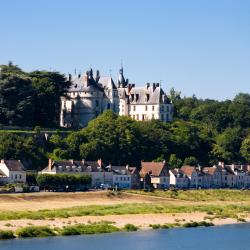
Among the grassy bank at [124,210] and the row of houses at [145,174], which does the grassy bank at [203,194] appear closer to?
the row of houses at [145,174]

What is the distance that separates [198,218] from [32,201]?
14.0 meters

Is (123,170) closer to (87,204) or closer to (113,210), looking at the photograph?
(87,204)

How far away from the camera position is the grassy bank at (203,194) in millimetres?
88688

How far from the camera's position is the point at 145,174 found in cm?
9538

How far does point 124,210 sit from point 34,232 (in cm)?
1616

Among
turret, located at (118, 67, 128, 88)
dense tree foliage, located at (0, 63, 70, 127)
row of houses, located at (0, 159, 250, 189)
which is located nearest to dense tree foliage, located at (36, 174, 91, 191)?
row of houses, located at (0, 159, 250, 189)

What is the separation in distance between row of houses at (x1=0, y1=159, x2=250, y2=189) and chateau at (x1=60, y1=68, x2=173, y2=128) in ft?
43.3

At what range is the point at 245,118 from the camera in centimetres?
13200

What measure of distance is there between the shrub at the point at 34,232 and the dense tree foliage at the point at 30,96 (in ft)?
142

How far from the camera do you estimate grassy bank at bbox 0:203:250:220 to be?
220 feet

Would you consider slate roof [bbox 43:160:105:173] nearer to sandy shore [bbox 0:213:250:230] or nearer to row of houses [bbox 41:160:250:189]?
row of houses [bbox 41:160:250:189]

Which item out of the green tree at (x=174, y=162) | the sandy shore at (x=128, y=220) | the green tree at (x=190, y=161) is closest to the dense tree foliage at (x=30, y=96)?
the green tree at (x=174, y=162)

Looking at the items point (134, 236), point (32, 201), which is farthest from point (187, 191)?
point (134, 236)

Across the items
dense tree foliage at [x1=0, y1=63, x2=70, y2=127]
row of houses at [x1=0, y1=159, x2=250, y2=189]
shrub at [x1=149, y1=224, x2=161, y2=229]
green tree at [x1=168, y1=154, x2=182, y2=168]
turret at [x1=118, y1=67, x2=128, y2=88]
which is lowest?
shrub at [x1=149, y1=224, x2=161, y2=229]
